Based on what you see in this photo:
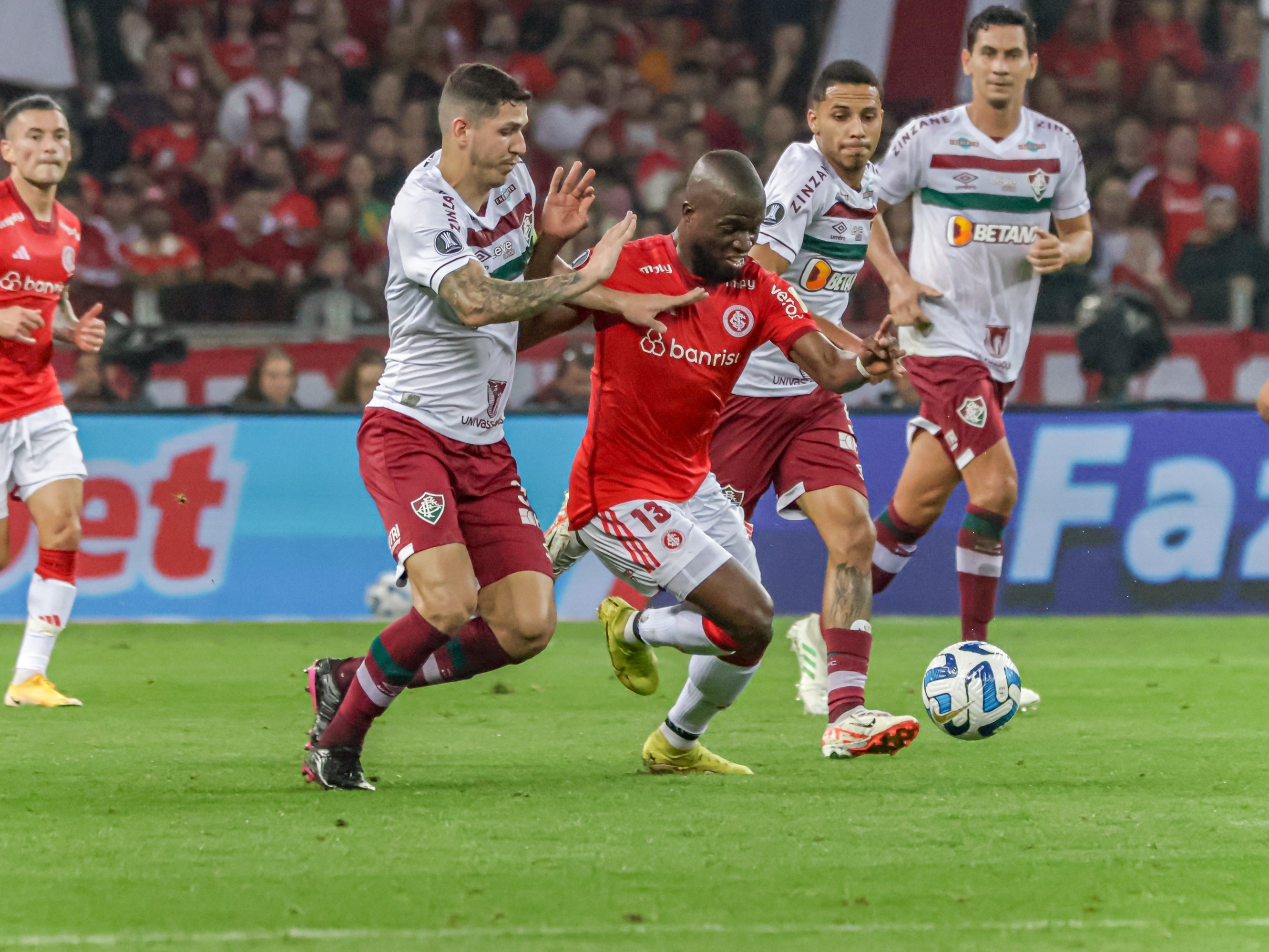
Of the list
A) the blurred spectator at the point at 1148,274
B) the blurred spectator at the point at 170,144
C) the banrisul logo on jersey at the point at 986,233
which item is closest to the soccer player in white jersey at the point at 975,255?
the banrisul logo on jersey at the point at 986,233

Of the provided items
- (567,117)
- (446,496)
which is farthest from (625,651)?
(567,117)

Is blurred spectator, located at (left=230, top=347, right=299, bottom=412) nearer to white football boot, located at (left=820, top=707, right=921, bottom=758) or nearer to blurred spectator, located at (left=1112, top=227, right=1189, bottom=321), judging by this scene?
white football boot, located at (left=820, top=707, right=921, bottom=758)

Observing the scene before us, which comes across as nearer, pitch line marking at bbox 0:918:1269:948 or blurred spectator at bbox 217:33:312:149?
pitch line marking at bbox 0:918:1269:948

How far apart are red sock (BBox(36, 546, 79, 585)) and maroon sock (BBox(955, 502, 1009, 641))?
3.85m

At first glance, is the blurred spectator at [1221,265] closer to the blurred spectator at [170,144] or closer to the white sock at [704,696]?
the blurred spectator at [170,144]

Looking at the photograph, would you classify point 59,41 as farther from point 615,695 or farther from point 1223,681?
point 1223,681

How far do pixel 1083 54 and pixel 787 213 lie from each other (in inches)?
404

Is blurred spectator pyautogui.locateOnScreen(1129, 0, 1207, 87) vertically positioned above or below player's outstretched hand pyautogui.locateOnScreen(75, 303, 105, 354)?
above

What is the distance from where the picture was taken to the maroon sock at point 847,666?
6.27m

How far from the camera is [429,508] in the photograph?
5566 millimetres

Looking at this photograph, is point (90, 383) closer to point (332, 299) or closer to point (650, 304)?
point (332, 299)

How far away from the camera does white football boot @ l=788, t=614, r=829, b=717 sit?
24.6 feet

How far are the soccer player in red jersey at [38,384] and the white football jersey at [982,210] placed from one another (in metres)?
3.59

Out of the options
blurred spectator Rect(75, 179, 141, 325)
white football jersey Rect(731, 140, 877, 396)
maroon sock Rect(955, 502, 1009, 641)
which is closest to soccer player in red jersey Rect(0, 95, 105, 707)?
white football jersey Rect(731, 140, 877, 396)
